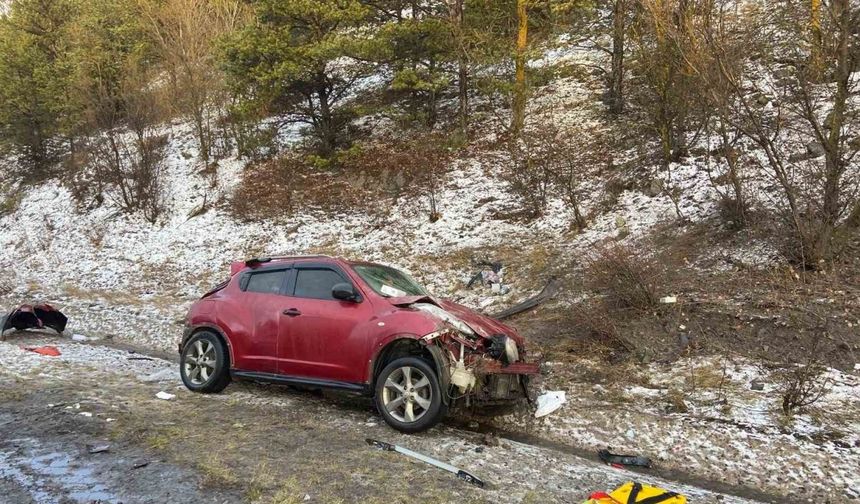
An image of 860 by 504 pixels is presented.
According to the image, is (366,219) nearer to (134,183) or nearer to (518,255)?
(518,255)

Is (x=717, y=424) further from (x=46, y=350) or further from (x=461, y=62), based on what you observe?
(x=461, y=62)

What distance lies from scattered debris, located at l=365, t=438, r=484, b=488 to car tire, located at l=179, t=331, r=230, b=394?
7.61ft

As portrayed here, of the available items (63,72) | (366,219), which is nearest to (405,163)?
(366,219)

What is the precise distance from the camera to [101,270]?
1698 cm

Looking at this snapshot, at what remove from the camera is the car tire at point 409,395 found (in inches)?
200

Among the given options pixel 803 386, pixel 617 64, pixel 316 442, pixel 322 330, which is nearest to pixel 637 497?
pixel 316 442

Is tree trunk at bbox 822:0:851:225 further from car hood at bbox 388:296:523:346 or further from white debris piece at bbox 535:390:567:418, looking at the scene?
car hood at bbox 388:296:523:346

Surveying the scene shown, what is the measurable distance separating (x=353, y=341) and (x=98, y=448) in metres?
2.31

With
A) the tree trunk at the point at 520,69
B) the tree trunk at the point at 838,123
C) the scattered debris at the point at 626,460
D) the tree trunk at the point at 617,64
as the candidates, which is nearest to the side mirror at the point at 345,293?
the scattered debris at the point at 626,460

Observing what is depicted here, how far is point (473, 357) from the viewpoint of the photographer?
17.3 ft

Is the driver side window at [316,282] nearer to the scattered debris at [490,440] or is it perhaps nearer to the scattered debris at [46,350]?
the scattered debris at [490,440]

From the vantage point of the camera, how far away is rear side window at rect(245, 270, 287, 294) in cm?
646

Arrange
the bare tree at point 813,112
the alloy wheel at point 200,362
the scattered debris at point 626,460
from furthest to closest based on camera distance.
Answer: the bare tree at point 813,112, the alloy wheel at point 200,362, the scattered debris at point 626,460

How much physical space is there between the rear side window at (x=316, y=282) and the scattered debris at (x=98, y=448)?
88.9 inches
